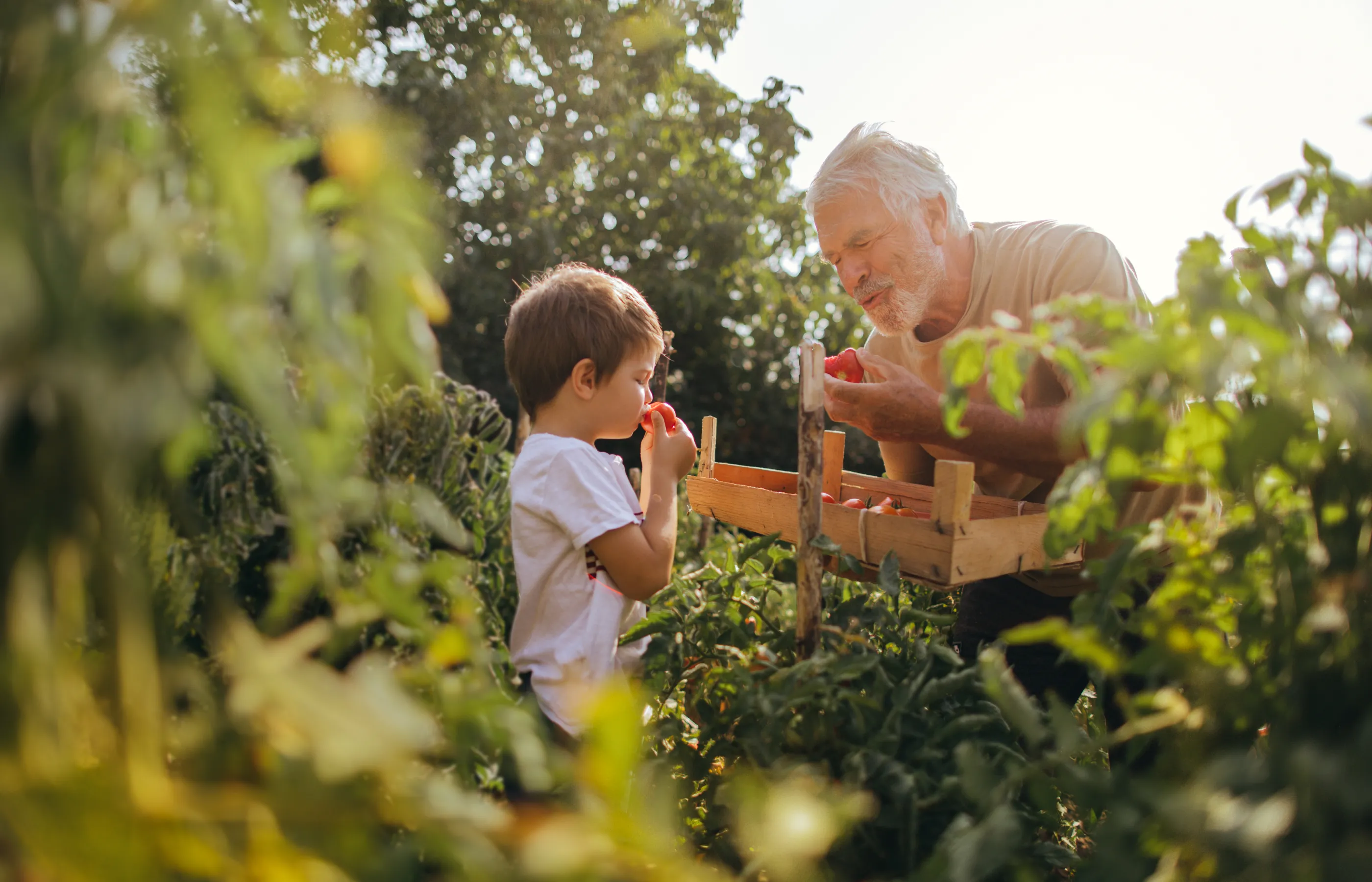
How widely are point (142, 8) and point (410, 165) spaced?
0.20m

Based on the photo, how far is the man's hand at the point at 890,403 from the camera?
2107mm

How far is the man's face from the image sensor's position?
2684 millimetres

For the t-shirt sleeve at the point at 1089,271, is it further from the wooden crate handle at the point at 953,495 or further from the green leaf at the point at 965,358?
the green leaf at the point at 965,358

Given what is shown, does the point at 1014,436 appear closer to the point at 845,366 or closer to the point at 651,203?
the point at 845,366

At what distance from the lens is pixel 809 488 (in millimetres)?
1388

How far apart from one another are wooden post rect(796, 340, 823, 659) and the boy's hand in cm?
66

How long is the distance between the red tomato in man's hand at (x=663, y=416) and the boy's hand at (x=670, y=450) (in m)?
0.01

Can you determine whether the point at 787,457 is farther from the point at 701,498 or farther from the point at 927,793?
the point at 927,793

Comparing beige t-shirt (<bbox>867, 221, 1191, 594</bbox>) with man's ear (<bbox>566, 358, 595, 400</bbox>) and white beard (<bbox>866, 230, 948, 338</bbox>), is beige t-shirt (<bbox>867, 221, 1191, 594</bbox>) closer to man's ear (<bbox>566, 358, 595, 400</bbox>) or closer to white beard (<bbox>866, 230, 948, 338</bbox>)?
white beard (<bbox>866, 230, 948, 338</bbox>)

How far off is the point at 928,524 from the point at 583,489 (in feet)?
2.62

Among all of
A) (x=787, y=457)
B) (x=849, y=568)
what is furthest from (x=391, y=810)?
(x=787, y=457)

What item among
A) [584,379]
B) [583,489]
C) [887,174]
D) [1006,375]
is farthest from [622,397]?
[1006,375]

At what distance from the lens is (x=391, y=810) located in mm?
482

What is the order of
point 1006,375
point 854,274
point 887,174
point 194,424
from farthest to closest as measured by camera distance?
1. point 854,274
2. point 887,174
3. point 1006,375
4. point 194,424
